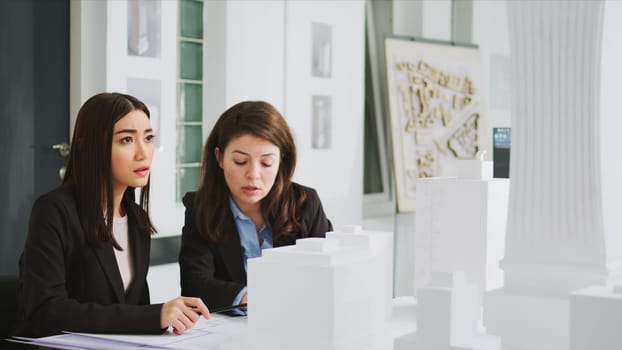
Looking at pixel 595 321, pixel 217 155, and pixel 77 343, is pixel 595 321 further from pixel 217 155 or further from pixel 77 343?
pixel 217 155

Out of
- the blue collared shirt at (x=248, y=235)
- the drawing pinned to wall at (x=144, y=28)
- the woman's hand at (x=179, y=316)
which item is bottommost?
the woman's hand at (x=179, y=316)

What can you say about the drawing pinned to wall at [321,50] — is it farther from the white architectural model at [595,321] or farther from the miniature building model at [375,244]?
the white architectural model at [595,321]

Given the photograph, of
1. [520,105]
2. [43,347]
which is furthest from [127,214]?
[520,105]

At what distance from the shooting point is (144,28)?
3.87 m

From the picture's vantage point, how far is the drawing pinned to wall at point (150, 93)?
3822mm

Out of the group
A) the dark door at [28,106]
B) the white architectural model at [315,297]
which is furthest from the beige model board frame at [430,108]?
the white architectural model at [315,297]

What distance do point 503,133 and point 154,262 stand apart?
8.35ft

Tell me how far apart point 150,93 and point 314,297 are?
9.53ft

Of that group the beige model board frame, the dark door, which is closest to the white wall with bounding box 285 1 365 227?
the beige model board frame

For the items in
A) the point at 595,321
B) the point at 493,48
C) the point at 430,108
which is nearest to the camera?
the point at 595,321

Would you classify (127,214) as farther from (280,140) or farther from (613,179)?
(613,179)

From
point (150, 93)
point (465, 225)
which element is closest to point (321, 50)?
point (150, 93)

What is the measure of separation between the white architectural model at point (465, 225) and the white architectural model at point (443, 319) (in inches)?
17.2

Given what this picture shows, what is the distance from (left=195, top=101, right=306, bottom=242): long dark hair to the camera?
2.17m
